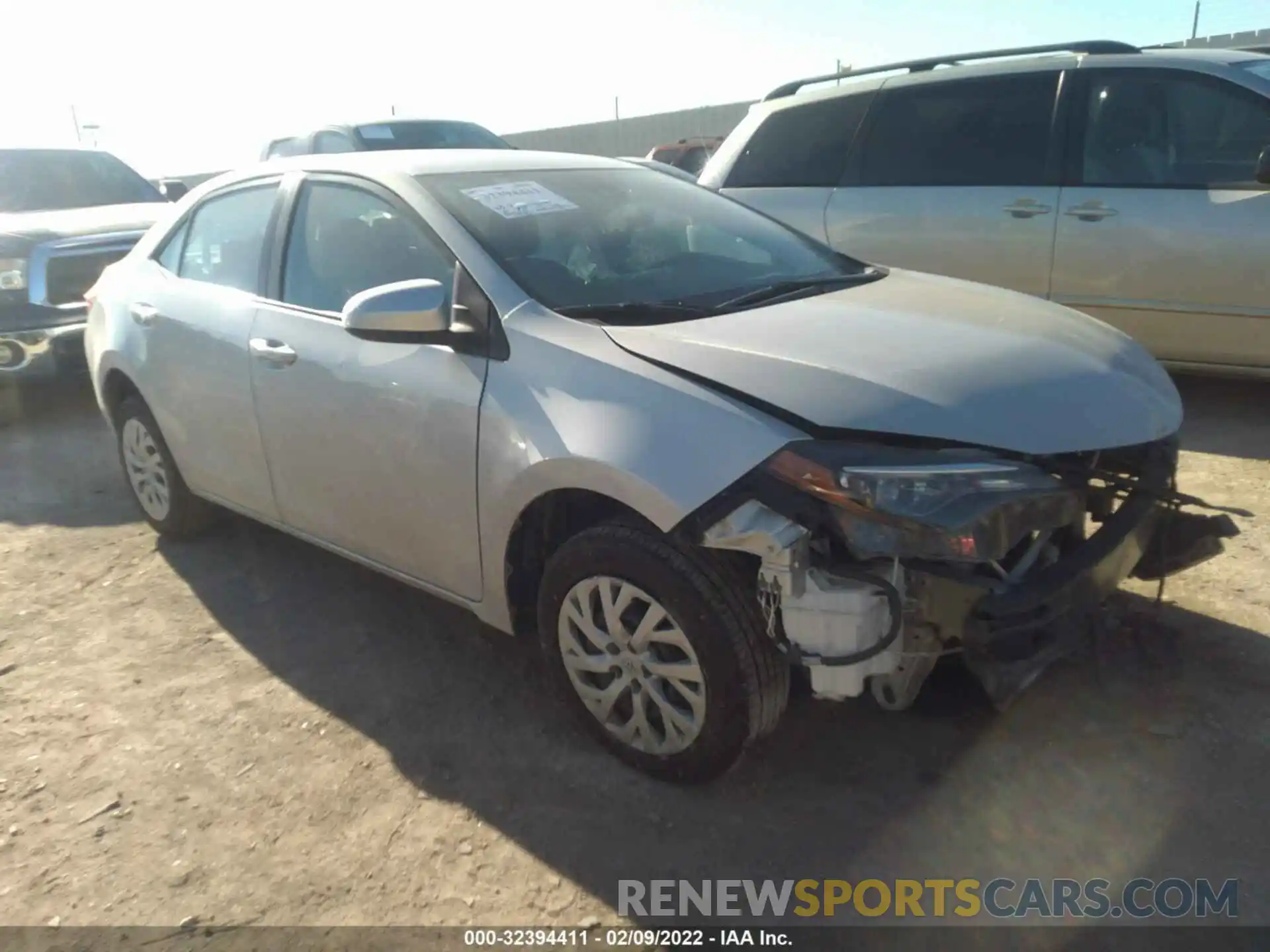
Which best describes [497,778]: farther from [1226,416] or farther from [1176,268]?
[1226,416]

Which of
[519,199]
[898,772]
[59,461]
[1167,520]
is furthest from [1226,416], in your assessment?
[59,461]

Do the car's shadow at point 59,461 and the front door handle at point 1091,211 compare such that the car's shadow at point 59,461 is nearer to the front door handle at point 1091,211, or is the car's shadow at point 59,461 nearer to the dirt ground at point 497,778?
the dirt ground at point 497,778

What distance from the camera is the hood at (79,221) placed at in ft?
22.7

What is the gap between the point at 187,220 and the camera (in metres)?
4.23

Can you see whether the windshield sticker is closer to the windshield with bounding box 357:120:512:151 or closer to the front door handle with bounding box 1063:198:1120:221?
the front door handle with bounding box 1063:198:1120:221

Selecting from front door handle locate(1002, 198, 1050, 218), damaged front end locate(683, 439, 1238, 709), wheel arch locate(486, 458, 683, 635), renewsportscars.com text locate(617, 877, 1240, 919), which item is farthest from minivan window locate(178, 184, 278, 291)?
front door handle locate(1002, 198, 1050, 218)

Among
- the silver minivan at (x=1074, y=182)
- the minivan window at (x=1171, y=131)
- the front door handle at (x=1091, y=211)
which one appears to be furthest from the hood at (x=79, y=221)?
the minivan window at (x=1171, y=131)

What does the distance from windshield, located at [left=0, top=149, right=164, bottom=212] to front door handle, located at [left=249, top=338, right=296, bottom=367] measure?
19.0 feet

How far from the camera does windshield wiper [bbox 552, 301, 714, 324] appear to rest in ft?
8.91

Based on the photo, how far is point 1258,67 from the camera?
5.07 metres

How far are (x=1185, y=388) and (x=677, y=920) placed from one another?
5.01 meters

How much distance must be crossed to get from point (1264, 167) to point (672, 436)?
12.5ft

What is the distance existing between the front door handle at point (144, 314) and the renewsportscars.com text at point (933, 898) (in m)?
3.01

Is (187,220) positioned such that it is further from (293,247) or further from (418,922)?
(418,922)
